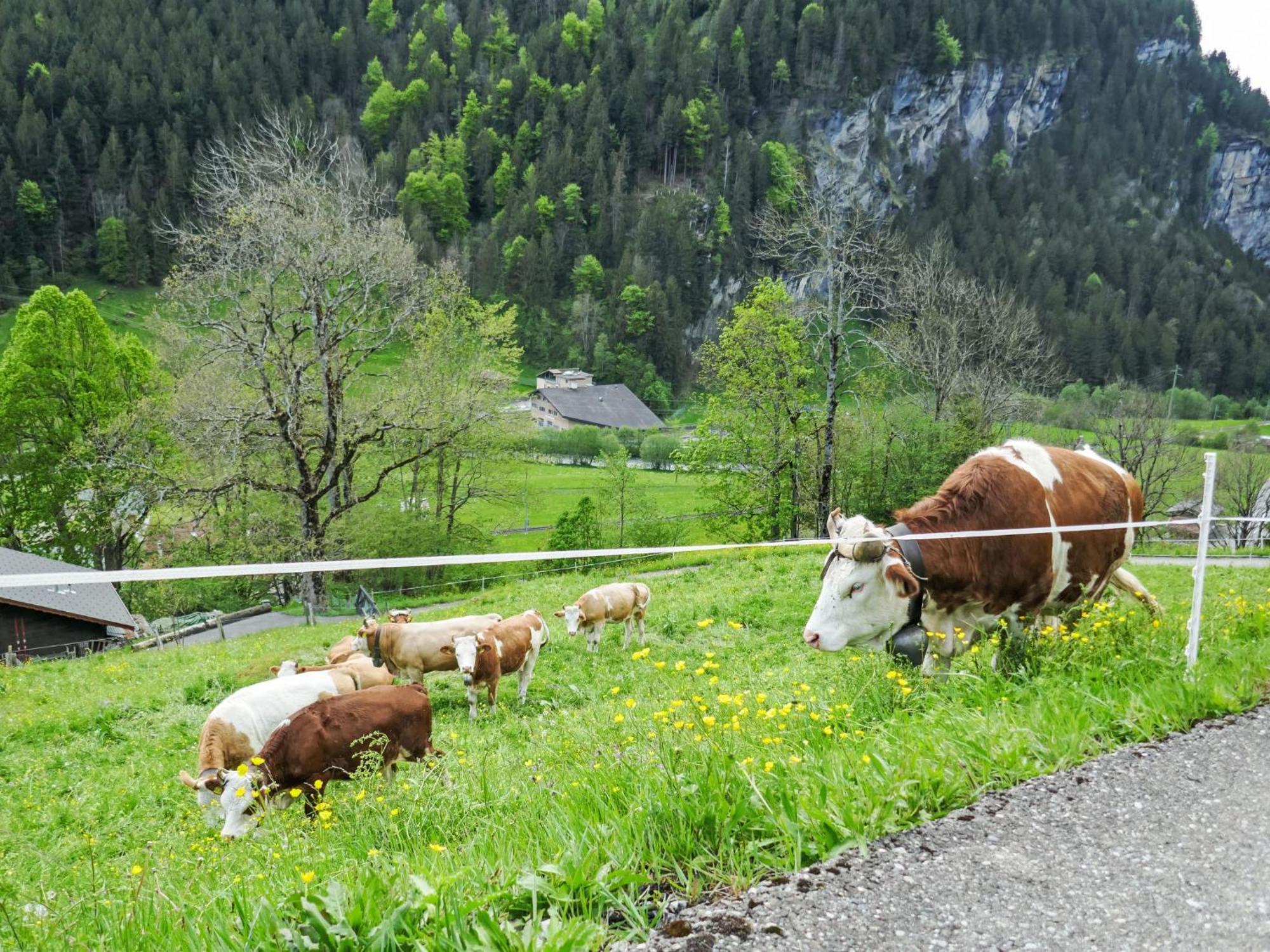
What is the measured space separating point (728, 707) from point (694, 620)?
37.1 feet

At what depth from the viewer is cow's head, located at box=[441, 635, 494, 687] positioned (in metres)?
10.7

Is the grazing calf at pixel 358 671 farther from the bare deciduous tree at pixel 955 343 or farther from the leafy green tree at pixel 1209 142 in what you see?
the leafy green tree at pixel 1209 142

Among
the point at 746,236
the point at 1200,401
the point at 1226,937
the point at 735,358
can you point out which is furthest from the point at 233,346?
the point at 746,236

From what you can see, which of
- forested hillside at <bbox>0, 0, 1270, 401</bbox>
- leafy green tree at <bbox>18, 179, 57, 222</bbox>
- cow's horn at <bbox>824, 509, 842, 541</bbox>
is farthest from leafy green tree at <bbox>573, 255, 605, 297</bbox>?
cow's horn at <bbox>824, 509, 842, 541</bbox>

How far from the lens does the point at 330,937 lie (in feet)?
9.07

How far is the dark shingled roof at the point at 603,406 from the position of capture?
339ft

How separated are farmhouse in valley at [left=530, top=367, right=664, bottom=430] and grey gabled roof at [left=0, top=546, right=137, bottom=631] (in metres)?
62.9

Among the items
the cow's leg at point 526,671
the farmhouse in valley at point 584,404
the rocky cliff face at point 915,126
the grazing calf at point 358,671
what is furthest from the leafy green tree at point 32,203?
the cow's leg at point 526,671

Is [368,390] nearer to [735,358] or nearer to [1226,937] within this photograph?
[735,358]

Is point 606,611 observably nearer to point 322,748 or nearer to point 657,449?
point 322,748

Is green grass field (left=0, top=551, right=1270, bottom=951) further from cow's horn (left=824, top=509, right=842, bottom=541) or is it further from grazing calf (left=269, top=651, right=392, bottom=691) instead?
grazing calf (left=269, top=651, right=392, bottom=691)

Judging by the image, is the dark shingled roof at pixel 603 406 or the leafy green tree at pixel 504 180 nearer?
the dark shingled roof at pixel 603 406

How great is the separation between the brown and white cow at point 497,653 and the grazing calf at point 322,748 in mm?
3050

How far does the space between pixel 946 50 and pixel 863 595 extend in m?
211
